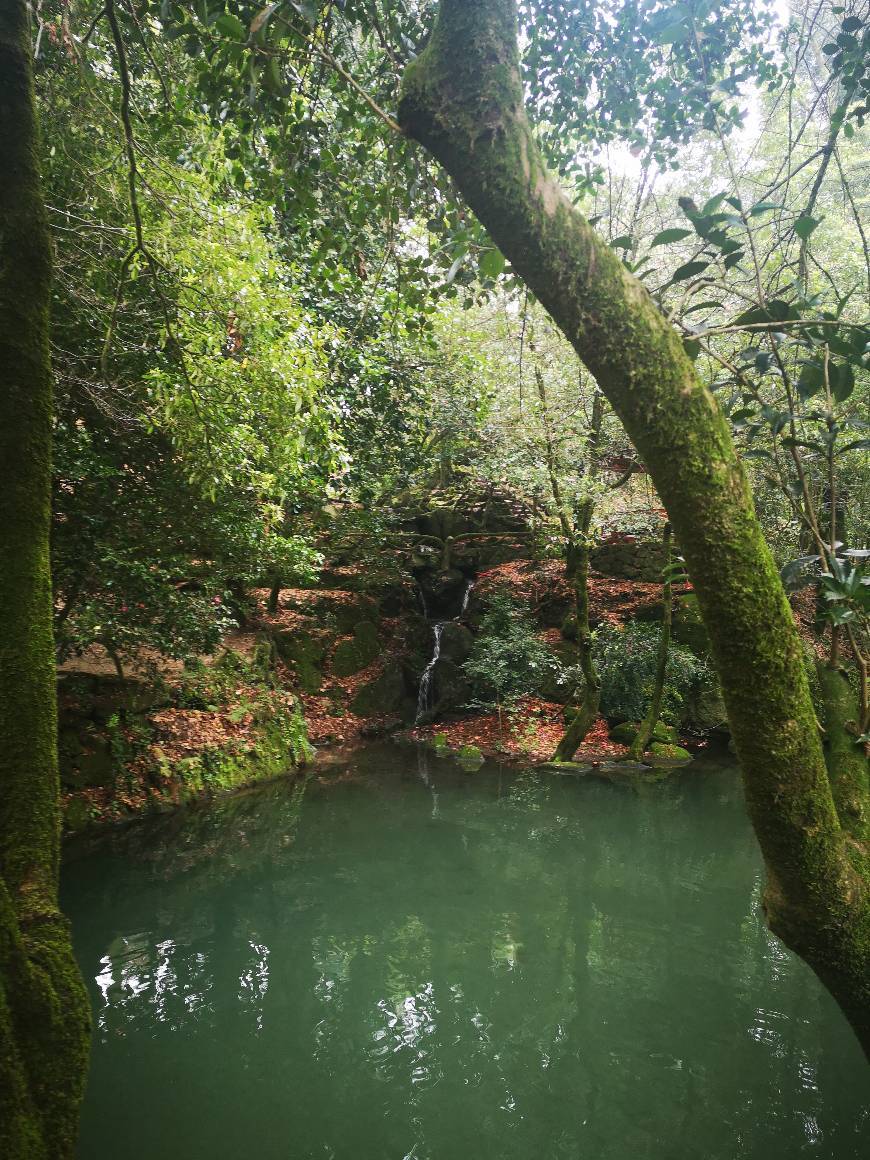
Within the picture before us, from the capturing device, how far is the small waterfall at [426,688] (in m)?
13.4

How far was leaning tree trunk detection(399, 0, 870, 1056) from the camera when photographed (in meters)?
1.62

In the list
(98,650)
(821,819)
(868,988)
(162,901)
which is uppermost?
(98,650)

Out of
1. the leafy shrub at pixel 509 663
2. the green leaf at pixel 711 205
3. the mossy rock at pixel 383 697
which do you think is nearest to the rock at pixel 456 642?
the leafy shrub at pixel 509 663

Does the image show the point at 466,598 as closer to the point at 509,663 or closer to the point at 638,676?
the point at 509,663

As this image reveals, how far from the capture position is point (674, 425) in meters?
1.62

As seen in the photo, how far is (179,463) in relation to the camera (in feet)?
22.1

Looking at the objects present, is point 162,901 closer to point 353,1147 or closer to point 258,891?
point 258,891

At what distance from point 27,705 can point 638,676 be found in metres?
10.8

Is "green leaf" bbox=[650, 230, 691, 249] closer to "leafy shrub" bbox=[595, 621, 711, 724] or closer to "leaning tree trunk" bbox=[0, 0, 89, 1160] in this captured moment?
"leaning tree trunk" bbox=[0, 0, 89, 1160]

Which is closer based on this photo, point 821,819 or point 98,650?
point 821,819

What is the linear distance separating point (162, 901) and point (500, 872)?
3.03m

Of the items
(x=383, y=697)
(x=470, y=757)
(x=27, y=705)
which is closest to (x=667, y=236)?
(x=27, y=705)

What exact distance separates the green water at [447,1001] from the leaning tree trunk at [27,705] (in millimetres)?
1744

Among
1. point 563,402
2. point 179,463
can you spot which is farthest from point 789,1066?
point 563,402
